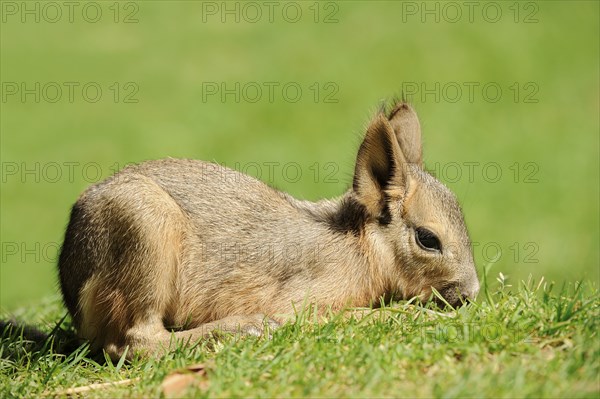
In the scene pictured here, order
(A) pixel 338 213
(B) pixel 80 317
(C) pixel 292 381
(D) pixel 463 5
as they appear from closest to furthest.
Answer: (C) pixel 292 381 < (B) pixel 80 317 < (A) pixel 338 213 < (D) pixel 463 5

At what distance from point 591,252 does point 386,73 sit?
6.75m

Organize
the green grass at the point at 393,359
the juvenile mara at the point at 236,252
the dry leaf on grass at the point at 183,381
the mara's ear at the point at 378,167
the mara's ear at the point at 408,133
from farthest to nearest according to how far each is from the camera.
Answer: the mara's ear at the point at 408,133, the mara's ear at the point at 378,167, the juvenile mara at the point at 236,252, the dry leaf on grass at the point at 183,381, the green grass at the point at 393,359

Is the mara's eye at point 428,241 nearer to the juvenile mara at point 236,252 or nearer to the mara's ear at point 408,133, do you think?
the juvenile mara at point 236,252

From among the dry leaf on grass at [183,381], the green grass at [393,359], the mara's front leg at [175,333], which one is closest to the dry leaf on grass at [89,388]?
the green grass at [393,359]

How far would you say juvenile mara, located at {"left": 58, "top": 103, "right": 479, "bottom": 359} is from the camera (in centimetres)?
650

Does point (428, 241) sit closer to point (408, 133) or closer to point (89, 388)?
point (408, 133)

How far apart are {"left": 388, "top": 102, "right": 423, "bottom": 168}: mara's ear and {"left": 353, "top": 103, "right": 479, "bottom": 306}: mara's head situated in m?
0.53

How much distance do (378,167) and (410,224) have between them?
0.48m

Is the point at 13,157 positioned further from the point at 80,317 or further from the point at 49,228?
the point at 80,317

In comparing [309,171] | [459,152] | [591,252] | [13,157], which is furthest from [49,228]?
[591,252]

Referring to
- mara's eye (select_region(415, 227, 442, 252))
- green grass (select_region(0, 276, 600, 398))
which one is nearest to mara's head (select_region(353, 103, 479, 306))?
mara's eye (select_region(415, 227, 442, 252))

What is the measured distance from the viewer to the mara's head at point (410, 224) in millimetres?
6789

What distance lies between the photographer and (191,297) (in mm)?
6770

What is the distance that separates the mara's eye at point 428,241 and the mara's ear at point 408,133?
2.45ft
